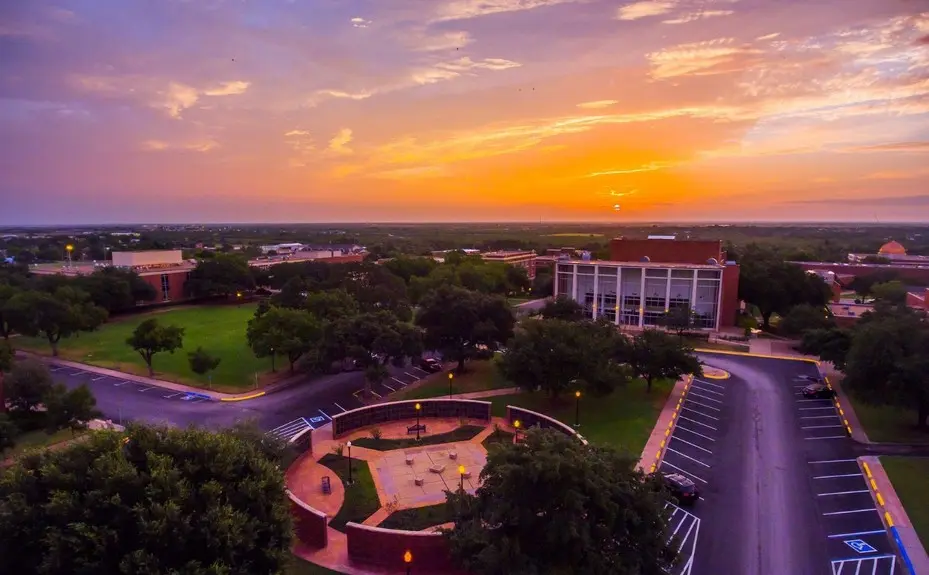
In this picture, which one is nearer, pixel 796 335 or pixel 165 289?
pixel 796 335

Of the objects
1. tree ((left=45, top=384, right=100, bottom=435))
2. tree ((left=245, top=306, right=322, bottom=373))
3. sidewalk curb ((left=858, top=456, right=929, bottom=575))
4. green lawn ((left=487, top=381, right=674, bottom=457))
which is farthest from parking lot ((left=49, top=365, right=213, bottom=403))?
sidewalk curb ((left=858, top=456, right=929, bottom=575))

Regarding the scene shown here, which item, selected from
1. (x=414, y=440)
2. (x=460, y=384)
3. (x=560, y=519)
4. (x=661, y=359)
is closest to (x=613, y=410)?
(x=661, y=359)

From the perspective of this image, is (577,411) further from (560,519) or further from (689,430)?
(560,519)

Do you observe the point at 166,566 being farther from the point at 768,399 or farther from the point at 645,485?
the point at 768,399

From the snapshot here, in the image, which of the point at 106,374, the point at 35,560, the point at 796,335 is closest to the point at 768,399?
the point at 796,335

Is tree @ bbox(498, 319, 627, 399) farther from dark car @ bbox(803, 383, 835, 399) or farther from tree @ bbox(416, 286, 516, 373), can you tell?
dark car @ bbox(803, 383, 835, 399)
